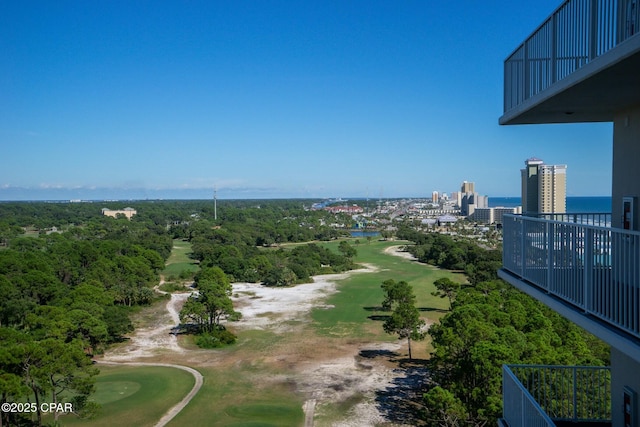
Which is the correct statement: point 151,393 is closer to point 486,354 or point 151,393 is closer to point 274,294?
point 486,354

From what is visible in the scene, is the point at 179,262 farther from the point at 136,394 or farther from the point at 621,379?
the point at 621,379

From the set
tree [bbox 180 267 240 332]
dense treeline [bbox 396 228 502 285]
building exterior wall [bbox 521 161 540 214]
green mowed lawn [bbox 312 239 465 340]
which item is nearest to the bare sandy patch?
green mowed lawn [bbox 312 239 465 340]

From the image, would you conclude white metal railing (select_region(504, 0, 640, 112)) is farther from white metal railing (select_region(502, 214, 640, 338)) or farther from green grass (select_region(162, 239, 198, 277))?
green grass (select_region(162, 239, 198, 277))

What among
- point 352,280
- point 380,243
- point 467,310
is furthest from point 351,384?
point 380,243

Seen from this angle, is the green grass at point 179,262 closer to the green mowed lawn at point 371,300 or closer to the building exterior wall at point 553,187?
the green mowed lawn at point 371,300

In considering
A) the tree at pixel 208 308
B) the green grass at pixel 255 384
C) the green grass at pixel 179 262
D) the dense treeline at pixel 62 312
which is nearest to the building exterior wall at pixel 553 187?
the green grass at pixel 255 384
